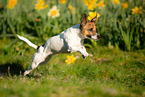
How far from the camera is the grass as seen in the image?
311 centimetres

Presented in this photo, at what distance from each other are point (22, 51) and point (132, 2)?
3.69 m

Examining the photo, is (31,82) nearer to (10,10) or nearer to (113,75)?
(113,75)

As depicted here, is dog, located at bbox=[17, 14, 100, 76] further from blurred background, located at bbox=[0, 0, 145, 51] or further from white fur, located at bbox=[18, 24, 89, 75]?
blurred background, located at bbox=[0, 0, 145, 51]

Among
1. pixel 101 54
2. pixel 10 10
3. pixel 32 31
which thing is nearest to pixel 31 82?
pixel 101 54

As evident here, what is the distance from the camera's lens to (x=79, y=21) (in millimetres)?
5770

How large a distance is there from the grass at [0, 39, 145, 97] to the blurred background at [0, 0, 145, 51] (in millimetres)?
381

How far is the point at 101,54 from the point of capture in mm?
4984

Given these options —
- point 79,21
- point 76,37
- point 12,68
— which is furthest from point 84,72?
point 79,21

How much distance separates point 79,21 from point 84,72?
2.34m

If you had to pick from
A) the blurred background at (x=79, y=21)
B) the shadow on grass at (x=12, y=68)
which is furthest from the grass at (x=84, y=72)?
the blurred background at (x=79, y=21)

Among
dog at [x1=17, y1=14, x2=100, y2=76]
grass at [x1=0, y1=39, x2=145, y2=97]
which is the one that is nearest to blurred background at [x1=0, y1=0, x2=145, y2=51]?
grass at [x1=0, y1=39, x2=145, y2=97]

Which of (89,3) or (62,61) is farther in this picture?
(62,61)

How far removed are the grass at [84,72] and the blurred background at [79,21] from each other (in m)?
0.38

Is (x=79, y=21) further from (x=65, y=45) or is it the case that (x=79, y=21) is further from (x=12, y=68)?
(x=65, y=45)
